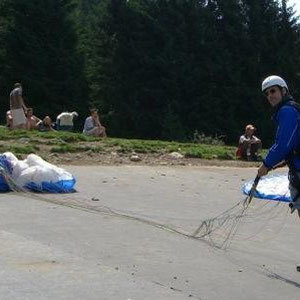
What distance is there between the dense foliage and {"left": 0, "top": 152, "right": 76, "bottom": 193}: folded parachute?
36.7 m

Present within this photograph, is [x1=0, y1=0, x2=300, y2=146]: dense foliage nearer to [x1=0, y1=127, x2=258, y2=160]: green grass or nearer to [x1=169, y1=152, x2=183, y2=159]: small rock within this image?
[x1=0, y1=127, x2=258, y2=160]: green grass

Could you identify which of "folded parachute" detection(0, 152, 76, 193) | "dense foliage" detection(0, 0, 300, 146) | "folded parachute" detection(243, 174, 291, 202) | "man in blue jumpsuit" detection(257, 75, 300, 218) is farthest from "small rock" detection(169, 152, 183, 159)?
"dense foliage" detection(0, 0, 300, 146)

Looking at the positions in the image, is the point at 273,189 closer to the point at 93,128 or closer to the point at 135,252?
the point at 135,252

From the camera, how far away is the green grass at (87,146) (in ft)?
53.7

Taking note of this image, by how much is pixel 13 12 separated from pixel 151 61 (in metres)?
10.1

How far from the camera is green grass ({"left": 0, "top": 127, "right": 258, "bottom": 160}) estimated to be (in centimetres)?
1636

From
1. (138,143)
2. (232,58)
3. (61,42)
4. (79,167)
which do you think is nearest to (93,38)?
(61,42)

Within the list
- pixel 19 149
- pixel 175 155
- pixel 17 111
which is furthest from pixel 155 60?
pixel 19 149

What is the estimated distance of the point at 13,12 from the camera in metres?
50.6

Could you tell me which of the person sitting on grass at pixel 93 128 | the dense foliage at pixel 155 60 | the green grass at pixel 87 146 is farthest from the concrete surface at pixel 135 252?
the dense foliage at pixel 155 60

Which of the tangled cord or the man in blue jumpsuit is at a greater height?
the man in blue jumpsuit

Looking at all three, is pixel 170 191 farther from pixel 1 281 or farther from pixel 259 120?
pixel 259 120

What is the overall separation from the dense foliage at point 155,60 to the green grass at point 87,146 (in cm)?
2914

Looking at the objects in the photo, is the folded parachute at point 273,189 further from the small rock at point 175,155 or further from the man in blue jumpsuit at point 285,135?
the small rock at point 175,155
